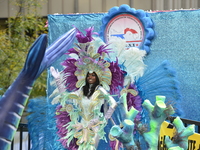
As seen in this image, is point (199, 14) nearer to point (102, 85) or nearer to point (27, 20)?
point (102, 85)

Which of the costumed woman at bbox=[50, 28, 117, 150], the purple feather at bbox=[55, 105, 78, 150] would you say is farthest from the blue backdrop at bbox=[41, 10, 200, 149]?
the costumed woman at bbox=[50, 28, 117, 150]

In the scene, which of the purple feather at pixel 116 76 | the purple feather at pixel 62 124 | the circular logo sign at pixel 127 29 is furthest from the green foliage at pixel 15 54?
the purple feather at pixel 116 76

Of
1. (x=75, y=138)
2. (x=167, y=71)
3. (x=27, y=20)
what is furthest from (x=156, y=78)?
(x=27, y=20)

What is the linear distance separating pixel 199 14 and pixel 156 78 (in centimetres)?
121

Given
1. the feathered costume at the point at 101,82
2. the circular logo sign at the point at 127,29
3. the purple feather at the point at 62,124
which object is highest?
the circular logo sign at the point at 127,29

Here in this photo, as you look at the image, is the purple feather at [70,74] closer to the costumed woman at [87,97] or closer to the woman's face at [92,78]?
the costumed woman at [87,97]

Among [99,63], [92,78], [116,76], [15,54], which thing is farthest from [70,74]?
[15,54]

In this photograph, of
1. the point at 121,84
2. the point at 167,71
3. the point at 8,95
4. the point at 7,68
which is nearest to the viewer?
the point at 8,95

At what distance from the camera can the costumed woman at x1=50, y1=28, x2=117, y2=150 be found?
4160 mm

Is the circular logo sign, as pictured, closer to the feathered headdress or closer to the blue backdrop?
the blue backdrop

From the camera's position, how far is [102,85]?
4305mm

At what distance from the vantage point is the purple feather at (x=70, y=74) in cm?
435

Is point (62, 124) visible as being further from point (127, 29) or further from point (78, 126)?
point (127, 29)

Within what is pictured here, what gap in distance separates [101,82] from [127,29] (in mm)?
1328
